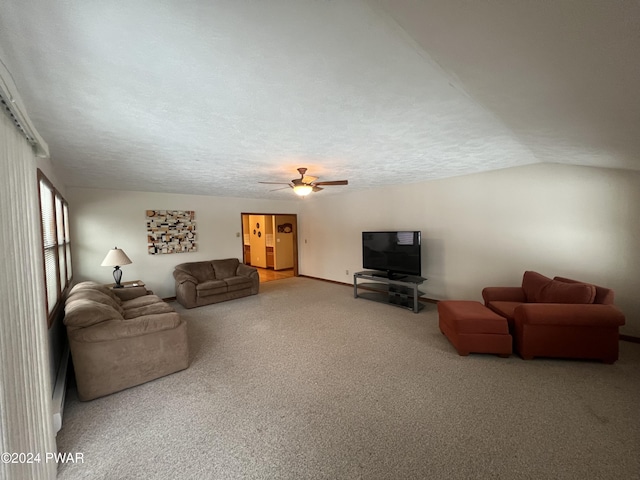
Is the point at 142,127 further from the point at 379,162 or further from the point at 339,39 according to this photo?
the point at 379,162

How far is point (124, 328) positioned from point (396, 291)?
14.4ft

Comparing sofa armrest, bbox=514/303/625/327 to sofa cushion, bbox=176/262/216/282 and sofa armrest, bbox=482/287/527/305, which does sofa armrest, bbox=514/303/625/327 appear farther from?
sofa cushion, bbox=176/262/216/282

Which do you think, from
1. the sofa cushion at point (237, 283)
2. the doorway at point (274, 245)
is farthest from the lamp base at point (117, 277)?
the doorway at point (274, 245)

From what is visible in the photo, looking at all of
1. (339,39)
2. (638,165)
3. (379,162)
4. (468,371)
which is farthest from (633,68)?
(638,165)

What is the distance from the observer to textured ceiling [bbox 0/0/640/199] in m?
0.99

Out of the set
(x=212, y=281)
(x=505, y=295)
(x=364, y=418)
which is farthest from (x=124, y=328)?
(x=505, y=295)

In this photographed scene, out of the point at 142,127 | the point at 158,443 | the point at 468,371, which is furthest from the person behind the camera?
the point at 468,371

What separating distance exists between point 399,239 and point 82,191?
6.24 meters

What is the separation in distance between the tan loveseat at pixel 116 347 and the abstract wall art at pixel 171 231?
2.79 meters

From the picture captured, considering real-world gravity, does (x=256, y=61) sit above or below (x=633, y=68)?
above

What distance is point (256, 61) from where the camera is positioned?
1.32m

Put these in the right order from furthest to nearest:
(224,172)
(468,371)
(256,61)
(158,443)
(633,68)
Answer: (224,172) → (468,371) → (158,443) → (256,61) → (633,68)

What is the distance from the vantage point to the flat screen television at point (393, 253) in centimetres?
473

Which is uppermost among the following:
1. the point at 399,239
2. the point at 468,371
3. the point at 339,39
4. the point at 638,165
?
the point at 339,39
